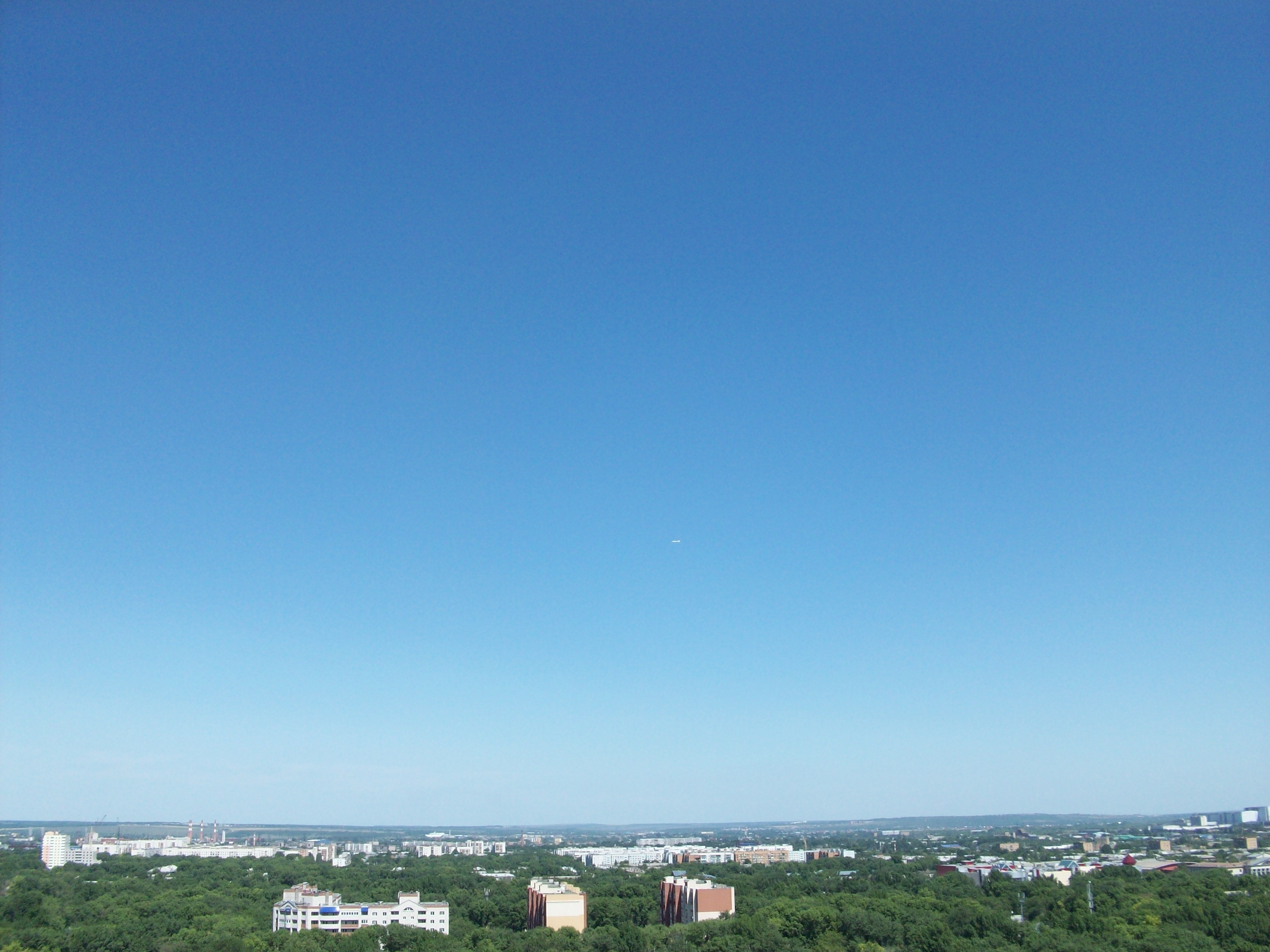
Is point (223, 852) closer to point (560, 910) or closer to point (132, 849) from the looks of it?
point (132, 849)

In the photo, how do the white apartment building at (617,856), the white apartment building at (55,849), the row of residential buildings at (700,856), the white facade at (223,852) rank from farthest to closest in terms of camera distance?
the white apartment building at (617,856)
the row of residential buildings at (700,856)
the white facade at (223,852)
the white apartment building at (55,849)

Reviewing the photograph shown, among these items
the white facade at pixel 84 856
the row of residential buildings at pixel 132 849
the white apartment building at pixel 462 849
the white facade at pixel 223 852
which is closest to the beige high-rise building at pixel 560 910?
the row of residential buildings at pixel 132 849

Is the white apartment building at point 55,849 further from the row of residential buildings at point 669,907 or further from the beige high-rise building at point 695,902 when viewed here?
the beige high-rise building at point 695,902

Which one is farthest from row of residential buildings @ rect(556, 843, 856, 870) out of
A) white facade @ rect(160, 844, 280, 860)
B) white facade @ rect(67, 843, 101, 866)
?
white facade @ rect(67, 843, 101, 866)

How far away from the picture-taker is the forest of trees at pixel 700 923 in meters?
15.5

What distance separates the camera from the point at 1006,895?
77.4 ft

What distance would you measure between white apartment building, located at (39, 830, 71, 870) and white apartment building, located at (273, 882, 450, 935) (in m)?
13.4

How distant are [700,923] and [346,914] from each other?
9.00m

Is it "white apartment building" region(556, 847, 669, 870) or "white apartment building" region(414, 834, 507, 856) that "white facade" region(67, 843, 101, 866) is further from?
"white apartment building" region(556, 847, 669, 870)

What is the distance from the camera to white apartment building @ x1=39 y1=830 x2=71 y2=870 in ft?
106

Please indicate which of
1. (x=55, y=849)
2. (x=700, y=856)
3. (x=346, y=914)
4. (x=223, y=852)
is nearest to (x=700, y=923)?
(x=346, y=914)

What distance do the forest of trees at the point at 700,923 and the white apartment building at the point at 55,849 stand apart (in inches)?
125

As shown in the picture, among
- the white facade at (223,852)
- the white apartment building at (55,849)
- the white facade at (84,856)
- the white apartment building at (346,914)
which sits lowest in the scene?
the white facade at (223,852)

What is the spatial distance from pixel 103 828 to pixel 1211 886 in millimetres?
69205
